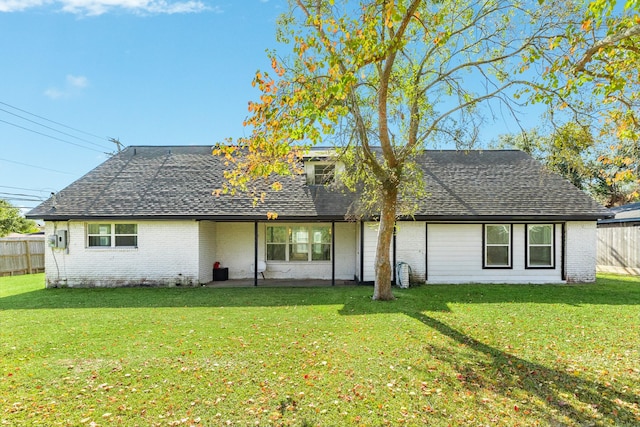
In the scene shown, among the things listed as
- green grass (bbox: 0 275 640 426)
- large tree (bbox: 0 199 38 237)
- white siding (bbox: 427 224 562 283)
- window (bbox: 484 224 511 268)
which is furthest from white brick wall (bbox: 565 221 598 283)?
large tree (bbox: 0 199 38 237)

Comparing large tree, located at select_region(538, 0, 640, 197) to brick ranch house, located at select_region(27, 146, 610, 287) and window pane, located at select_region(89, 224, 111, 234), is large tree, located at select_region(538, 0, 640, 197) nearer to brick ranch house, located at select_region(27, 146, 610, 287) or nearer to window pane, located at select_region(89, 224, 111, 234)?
brick ranch house, located at select_region(27, 146, 610, 287)

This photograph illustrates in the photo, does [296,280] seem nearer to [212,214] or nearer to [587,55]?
[212,214]

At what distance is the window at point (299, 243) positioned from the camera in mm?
15664

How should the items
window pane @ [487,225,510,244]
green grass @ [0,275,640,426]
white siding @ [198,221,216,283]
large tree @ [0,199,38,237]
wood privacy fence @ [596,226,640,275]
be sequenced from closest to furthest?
green grass @ [0,275,640,426], white siding @ [198,221,216,283], window pane @ [487,225,510,244], wood privacy fence @ [596,226,640,275], large tree @ [0,199,38,237]

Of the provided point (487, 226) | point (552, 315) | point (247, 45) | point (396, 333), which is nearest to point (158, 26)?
point (247, 45)

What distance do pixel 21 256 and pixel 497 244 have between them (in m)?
21.9

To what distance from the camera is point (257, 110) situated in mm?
6379

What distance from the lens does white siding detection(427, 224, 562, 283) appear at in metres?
13.8

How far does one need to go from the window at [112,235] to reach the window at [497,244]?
516 inches

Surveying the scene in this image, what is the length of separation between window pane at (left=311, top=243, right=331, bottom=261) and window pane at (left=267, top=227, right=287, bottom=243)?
→ 1.30 meters

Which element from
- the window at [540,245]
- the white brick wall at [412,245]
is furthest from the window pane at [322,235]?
the window at [540,245]

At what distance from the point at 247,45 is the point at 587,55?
818 cm

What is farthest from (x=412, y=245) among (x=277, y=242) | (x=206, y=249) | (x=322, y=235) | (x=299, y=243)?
(x=206, y=249)

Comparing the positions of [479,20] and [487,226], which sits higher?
[479,20]
